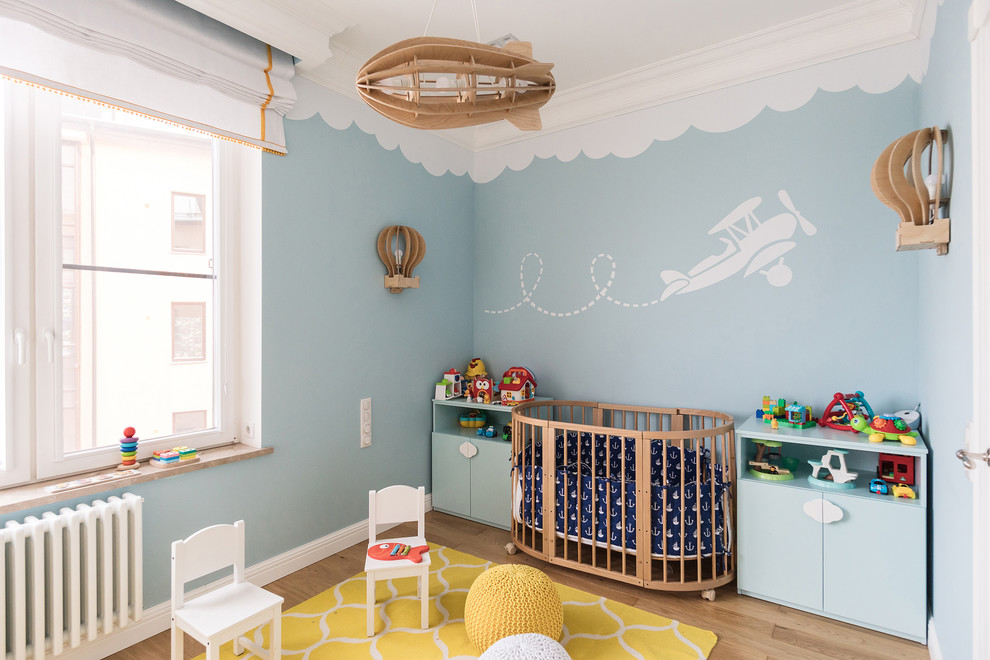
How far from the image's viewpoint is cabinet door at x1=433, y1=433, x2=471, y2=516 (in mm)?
3307

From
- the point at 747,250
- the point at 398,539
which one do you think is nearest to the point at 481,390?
the point at 398,539

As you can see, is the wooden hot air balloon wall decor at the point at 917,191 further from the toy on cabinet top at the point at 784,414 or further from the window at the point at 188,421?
the window at the point at 188,421

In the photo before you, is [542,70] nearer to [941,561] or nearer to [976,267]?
[976,267]

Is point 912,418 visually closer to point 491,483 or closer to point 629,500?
point 629,500

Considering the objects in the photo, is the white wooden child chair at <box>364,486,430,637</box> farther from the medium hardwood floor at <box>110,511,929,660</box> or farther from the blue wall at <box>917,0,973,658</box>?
the blue wall at <box>917,0,973,658</box>

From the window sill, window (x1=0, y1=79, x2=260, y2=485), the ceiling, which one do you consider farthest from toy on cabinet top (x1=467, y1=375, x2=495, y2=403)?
the ceiling

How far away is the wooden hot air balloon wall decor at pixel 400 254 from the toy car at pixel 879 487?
2.38m

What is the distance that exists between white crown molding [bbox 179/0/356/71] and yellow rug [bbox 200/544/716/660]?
97.6 inches

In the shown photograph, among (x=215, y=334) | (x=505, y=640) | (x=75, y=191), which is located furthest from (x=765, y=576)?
(x=75, y=191)

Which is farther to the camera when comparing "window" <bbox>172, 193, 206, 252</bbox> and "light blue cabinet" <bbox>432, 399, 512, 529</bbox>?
"light blue cabinet" <bbox>432, 399, 512, 529</bbox>

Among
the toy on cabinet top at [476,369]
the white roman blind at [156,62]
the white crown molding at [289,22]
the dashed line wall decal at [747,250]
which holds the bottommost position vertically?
the toy on cabinet top at [476,369]

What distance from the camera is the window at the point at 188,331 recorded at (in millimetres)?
2354

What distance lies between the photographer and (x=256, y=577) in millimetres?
2477

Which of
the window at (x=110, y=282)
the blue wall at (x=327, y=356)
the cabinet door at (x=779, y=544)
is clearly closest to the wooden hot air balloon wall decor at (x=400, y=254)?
the blue wall at (x=327, y=356)
